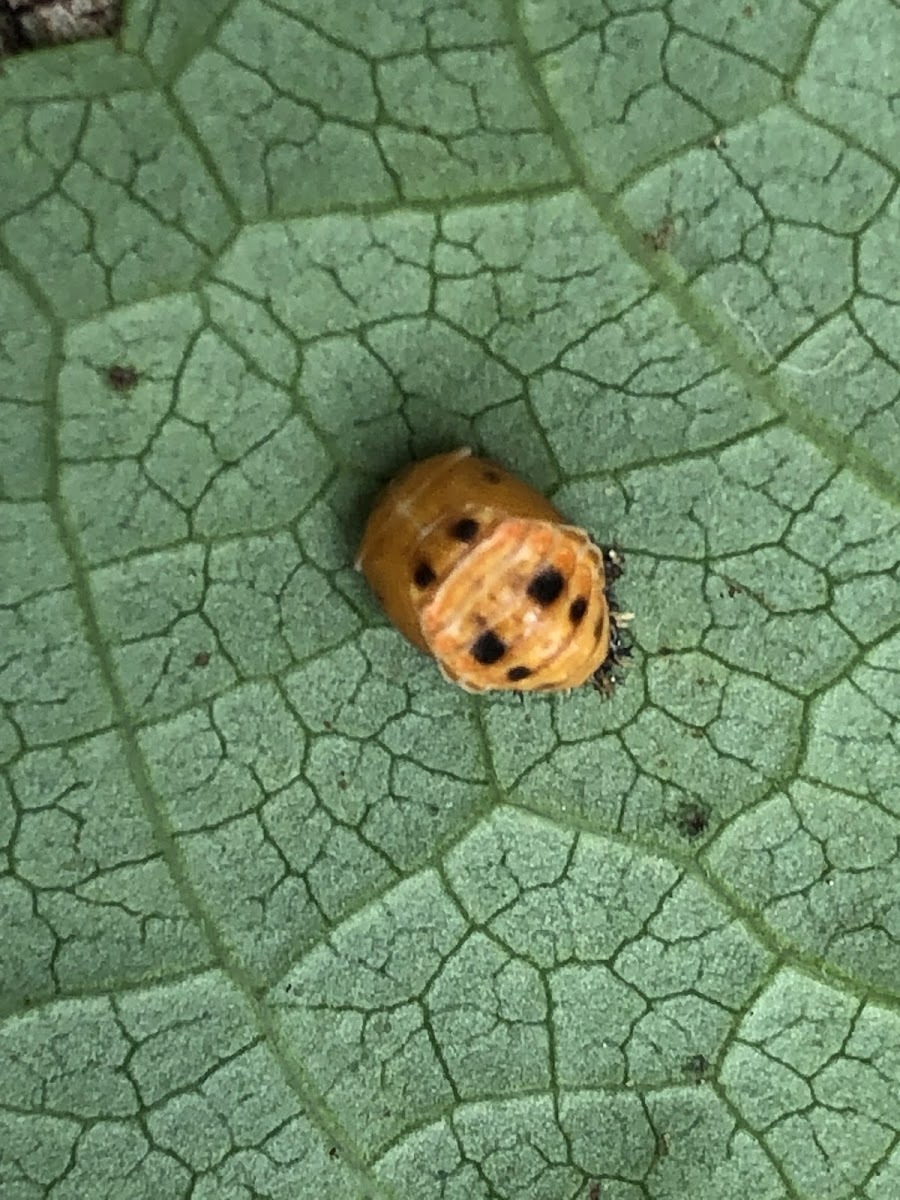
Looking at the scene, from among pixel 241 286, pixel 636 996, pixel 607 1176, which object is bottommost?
pixel 607 1176

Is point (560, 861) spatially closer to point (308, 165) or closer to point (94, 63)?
point (308, 165)

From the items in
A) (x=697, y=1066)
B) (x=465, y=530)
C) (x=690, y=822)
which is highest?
(x=465, y=530)

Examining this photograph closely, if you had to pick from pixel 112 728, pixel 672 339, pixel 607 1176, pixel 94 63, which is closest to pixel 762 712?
pixel 672 339

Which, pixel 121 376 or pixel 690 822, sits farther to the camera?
pixel 690 822

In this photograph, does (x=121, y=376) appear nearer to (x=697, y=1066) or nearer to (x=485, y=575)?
(x=485, y=575)

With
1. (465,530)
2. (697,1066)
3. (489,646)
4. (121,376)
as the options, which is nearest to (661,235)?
(465,530)

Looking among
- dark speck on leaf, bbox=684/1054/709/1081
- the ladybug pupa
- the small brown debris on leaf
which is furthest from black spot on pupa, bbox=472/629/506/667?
dark speck on leaf, bbox=684/1054/709/1081
